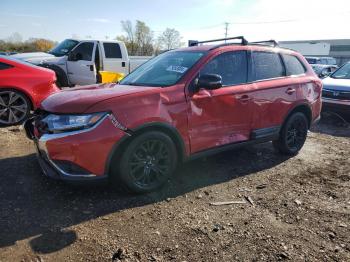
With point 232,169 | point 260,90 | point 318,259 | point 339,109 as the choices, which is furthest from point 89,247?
point 339,109

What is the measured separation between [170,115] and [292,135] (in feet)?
9.03

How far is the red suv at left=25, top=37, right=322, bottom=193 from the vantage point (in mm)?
3783

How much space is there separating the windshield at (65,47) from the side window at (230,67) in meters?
9.37

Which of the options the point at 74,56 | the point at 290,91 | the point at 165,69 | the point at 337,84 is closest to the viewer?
the point at 165,69

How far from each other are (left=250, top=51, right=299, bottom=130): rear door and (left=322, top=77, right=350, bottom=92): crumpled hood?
4.08 m

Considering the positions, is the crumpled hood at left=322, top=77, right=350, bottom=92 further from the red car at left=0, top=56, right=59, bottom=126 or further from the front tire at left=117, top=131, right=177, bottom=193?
the red car at left=0, top=56, right=59, bottom=126

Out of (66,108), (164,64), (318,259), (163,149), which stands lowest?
(318,259)

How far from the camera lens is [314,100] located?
20.4 feet

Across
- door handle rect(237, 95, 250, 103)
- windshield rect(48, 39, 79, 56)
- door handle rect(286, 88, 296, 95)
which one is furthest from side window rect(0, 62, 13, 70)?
windshield rect(48, 39, 79, 56)

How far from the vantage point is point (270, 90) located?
5.36 meters

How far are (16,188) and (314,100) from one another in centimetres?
494

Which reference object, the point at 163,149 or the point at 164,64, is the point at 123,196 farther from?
the point at 164,64

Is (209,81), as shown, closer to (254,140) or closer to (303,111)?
(254,140)

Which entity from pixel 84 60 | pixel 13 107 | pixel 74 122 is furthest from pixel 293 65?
pixel 84 60
